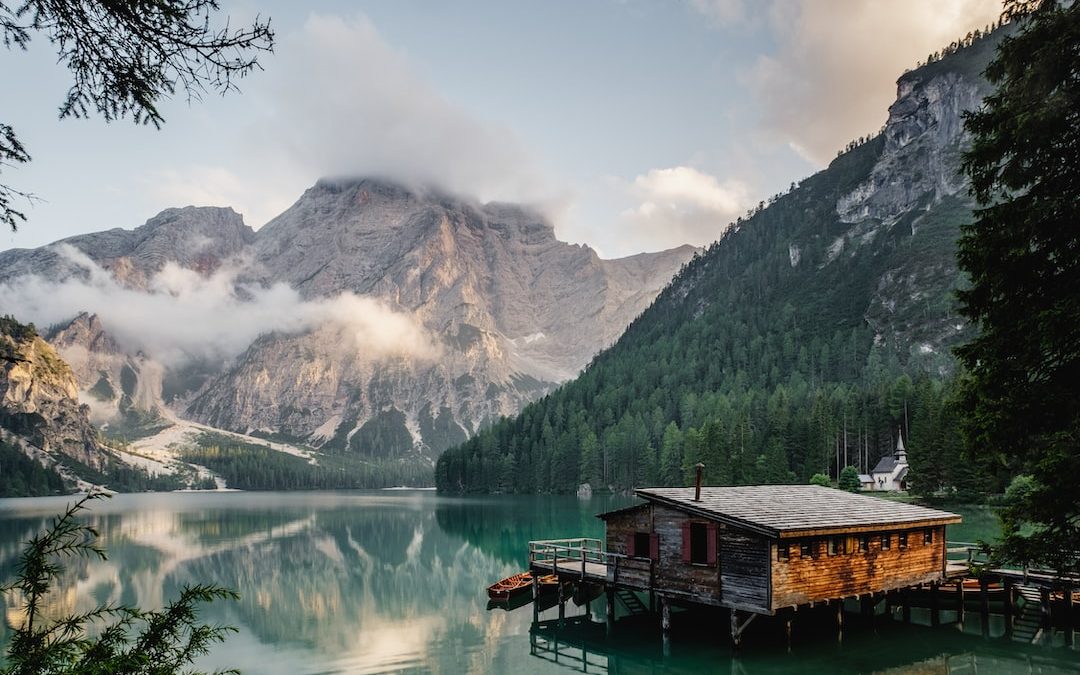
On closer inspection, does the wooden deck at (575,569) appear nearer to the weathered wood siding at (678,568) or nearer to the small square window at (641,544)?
the small square window at (641,544)

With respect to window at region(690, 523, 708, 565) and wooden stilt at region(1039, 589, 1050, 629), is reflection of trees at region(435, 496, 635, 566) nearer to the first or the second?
window at region(690, 523, 708, 565)

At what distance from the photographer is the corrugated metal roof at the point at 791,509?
32375 mm

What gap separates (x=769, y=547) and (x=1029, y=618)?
61.2 feet

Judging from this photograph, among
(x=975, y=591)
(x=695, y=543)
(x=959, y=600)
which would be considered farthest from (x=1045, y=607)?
(x=695, y=543)

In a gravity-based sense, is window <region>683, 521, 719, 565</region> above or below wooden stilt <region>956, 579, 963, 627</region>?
above

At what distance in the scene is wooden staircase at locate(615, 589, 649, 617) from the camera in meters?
43.1

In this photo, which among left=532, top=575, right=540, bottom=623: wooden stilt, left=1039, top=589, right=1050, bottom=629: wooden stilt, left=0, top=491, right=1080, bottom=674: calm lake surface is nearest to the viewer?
left=0, top=491, right=1080, bottom=674: calm lake surface

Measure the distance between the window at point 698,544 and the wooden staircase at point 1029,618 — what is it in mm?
15650

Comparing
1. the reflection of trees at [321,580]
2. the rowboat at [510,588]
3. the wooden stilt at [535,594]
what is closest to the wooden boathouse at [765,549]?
the wooden stilt at [535,594]

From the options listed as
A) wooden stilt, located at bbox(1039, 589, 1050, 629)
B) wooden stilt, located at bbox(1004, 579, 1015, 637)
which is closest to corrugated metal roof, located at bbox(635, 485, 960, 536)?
wooden stilt, located at bbox(1004, 579, 1015, 637)

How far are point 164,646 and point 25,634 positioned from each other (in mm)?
1573

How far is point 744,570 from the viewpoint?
3212cm

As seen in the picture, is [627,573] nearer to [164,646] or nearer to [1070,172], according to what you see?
[1070,172]

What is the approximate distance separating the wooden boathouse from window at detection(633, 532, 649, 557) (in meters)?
0.05
